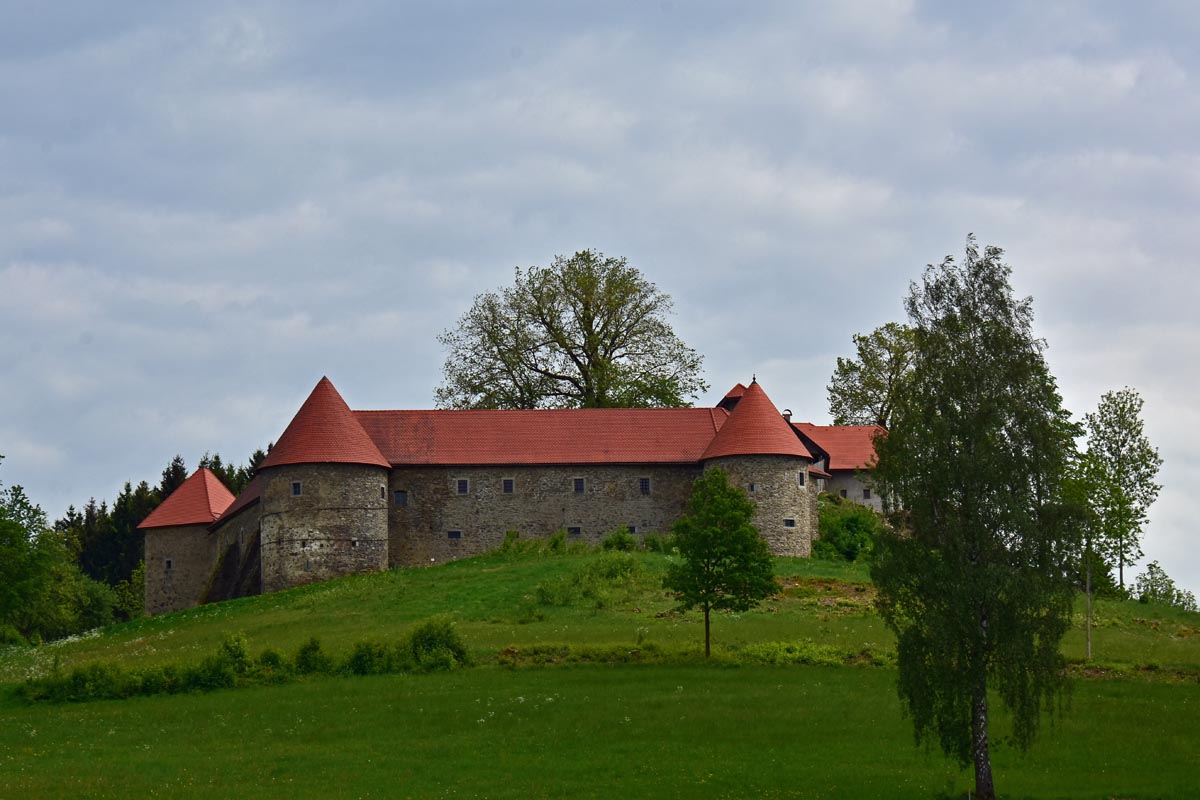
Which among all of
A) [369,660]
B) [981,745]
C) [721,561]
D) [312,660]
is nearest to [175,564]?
[312,660]

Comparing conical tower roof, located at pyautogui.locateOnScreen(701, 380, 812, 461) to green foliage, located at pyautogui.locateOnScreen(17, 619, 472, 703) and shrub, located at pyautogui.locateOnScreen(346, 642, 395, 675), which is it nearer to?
green foliage, located at pyautogui.locateOnScreen(17, 619, 472, 703)

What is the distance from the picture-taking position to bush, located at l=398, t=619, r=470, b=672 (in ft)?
112

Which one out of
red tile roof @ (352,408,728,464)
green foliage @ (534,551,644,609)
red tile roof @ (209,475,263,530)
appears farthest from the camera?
red tile roof @ (352,408,728,464)

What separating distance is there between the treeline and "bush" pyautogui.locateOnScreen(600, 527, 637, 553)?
65.3ft

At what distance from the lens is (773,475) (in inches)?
2154

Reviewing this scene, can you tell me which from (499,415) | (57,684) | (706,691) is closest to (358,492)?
(499,415)

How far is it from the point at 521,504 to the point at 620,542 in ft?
18.9

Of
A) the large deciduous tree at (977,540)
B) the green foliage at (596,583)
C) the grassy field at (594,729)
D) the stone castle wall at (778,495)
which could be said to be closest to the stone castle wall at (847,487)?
the stone castle wall at (778,495)

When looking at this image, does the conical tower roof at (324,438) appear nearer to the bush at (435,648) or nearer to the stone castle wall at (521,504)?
the stone castle wall at (521,504)

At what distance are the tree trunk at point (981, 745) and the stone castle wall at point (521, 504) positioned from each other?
34.5 m

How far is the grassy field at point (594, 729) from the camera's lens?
2353 centimetres

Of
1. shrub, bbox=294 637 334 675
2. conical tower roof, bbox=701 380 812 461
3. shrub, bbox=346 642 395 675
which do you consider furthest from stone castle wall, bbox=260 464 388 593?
shrub, bbox=346 642 395 675

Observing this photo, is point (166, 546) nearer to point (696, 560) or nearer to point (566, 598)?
point (566, 598)

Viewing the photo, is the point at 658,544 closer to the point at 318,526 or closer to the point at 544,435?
the point at 544,435
